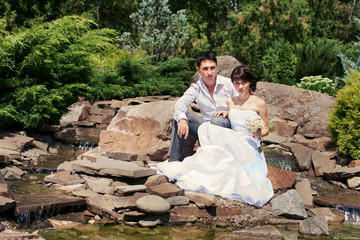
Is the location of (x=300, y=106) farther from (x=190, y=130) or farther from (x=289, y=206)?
(x=289, y=206)

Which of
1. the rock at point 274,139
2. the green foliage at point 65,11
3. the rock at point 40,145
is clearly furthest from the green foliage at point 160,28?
the rock at point 40,145

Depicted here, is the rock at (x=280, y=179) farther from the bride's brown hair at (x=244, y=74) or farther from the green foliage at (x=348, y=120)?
the green foliage at (x=348, y=120)

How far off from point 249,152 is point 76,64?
5008mm

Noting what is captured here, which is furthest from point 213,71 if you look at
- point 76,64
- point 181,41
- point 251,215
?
point 181,41

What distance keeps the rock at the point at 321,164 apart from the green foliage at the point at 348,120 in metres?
0.41

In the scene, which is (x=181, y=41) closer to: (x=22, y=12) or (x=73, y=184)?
(x=22, y=12)

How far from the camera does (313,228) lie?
486cm

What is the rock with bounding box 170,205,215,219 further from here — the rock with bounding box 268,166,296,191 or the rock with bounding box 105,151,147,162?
the rock with bounding box 105,151,147,162

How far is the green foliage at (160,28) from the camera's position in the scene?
53.3ft

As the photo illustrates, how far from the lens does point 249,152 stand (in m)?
5.62

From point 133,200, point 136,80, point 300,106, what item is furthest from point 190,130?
point 136,80

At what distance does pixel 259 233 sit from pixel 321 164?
4.33 meters

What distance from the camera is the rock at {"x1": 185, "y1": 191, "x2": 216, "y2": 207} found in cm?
524

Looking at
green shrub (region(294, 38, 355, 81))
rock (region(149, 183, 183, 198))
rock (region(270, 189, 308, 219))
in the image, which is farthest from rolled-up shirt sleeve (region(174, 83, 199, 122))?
green shrub (region(294, 38, 355, 81))
